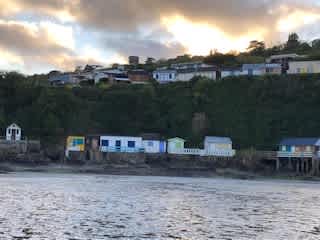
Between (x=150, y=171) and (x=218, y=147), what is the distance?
11.8 m

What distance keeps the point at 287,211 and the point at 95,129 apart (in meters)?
55.1

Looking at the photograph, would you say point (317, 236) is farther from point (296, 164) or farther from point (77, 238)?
point (296, 164)

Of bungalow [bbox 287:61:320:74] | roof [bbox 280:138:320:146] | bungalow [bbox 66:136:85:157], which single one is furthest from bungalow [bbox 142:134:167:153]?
bungalow [bbox 287:61:320:74]

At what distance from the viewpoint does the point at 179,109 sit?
91.2m

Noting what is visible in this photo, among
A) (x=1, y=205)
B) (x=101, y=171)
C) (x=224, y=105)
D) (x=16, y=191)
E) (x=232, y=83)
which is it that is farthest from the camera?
(x=232, y=83)

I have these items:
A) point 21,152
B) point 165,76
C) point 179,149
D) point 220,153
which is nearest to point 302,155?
point 220,153

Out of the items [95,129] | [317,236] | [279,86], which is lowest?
[317,236]

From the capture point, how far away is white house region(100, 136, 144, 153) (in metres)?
73.8

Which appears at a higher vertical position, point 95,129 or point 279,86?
point 279,86

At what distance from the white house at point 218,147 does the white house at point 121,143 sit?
856 centimetres

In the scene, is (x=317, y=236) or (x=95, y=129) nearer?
(x=317, y=236)

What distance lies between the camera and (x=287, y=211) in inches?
1312

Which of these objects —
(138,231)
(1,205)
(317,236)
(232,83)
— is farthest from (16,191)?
(232,83)

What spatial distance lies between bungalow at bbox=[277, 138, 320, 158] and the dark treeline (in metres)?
5.39
